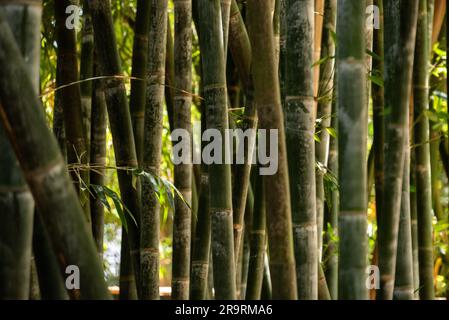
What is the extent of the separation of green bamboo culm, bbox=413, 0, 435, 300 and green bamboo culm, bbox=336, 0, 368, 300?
0.49 metres

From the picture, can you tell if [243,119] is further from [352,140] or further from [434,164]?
[434,164]

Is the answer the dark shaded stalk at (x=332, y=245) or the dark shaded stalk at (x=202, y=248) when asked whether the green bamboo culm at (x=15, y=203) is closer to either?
the dark shaded stalk at (x=202, y=248)

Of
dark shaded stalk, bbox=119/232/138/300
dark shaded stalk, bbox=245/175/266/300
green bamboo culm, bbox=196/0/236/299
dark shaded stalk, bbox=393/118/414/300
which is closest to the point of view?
green bamboo culm, bbox=196/0/236/299

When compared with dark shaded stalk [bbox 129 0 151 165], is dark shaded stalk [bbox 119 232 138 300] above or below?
below

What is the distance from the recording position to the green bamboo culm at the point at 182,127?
2.02m

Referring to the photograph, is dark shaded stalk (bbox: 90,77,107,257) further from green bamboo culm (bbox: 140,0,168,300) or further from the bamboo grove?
green bamboo culm (bbox: 140,0,168,300)

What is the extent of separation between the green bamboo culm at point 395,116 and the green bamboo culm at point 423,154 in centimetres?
32

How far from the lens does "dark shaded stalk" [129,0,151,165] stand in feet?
7.70

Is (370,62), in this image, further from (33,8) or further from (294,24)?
(33,8)

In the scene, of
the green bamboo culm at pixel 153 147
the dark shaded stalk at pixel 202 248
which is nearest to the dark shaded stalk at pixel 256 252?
the dark shaded stalk at pixel 202 248

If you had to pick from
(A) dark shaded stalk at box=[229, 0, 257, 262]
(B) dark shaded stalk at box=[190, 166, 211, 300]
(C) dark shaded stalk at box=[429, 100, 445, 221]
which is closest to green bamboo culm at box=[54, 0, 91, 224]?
(B) dark shaded stalk at box=[190, 166, 211, 300]
